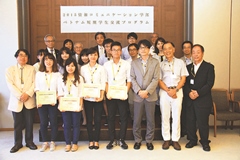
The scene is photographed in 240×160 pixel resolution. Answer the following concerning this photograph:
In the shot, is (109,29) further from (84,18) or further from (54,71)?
(54,71)

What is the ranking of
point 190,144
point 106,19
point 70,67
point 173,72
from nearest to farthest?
1. point 70,67
2. point 173,72
3. point 190,144
4. point 106,19

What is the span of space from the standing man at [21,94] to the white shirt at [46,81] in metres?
0.16

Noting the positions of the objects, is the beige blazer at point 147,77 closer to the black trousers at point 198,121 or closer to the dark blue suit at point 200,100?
the dark blue suit at point 200,100

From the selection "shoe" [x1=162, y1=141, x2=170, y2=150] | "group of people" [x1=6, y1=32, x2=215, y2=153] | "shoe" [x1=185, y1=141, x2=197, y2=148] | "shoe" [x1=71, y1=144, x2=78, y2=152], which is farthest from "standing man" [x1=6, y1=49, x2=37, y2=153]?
"shoe" [x1=185, y1=141, x2=197, y2=148]

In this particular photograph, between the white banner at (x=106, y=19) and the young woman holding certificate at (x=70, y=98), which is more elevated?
the white banner at (x=106, y=19)

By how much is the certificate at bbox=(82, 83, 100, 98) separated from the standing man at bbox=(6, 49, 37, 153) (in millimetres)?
860

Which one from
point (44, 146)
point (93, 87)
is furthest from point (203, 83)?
point (44, 146)

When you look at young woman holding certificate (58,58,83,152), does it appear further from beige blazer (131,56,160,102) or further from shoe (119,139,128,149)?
beige blazer (131,56,160,102)

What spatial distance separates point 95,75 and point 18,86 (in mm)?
1267

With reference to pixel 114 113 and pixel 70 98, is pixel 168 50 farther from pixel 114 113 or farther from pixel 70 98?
pixel 70 98

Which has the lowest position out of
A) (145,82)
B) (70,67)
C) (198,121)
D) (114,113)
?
(198,121)

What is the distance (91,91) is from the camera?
437 cm

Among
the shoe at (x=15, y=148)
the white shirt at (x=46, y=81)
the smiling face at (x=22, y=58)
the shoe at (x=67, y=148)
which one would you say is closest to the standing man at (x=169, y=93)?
the shoe at (x=67, y=148)

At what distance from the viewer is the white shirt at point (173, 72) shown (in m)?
4.50
